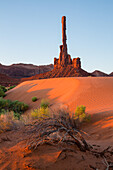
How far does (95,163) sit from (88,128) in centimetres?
383

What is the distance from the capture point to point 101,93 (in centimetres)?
1294

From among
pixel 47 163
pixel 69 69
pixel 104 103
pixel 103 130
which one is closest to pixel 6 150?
pixel 47 163

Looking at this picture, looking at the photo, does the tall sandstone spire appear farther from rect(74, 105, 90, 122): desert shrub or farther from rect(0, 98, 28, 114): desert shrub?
rect(74, 105, 90, 122): desert shrub

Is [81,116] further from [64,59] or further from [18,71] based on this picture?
[18,71]

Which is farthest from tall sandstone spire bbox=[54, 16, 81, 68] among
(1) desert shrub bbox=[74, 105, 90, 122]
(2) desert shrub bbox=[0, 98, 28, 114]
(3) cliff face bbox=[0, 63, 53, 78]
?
(1) desert shrub bbox=[74, 105, 90, 122]

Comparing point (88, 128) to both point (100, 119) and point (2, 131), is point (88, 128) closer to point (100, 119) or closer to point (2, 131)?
point (100, 119)

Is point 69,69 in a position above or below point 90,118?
above

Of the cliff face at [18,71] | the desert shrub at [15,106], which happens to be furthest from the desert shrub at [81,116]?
the cliff face at [18,71]

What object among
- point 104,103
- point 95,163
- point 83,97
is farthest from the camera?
point 83,97

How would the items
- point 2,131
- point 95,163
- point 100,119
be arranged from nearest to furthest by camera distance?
point 95,163, point 2,131, point 100,119

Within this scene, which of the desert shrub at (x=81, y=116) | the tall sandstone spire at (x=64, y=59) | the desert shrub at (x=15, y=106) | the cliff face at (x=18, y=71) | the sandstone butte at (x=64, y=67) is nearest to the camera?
the desert shrub at (x=81, y=116)

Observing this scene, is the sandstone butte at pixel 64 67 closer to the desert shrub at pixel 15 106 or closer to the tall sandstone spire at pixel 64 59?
the tall sandstone spire at pixel 64 59

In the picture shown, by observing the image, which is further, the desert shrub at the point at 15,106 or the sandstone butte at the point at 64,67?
the sandstone butte at the point at 64,67

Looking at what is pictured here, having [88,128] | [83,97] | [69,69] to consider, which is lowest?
[88,128]
